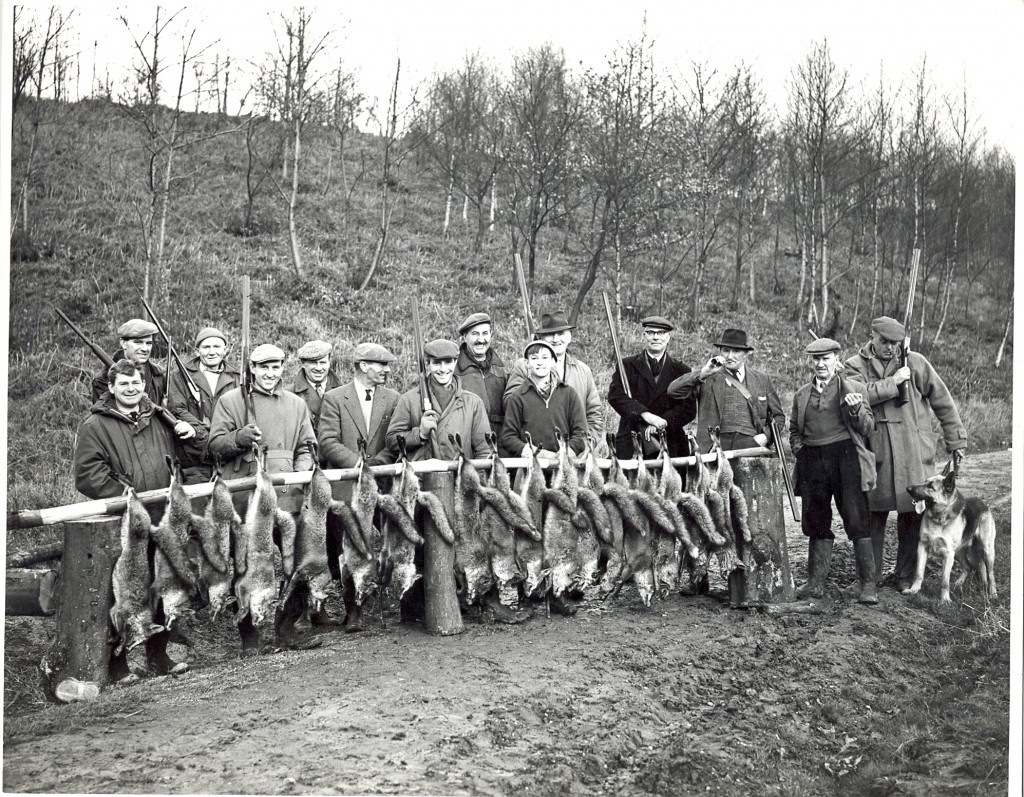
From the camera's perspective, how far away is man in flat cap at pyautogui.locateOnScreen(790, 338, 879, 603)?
20.2 feet

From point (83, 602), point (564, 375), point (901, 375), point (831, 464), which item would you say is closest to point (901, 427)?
point (901, 375)

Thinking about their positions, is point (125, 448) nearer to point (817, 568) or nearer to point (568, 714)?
point (568, 714)

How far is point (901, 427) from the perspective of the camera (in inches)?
251

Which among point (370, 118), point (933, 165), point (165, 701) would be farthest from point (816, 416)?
point (370, 118)

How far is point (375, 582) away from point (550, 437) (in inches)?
63.6

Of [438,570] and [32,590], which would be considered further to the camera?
[438,570]

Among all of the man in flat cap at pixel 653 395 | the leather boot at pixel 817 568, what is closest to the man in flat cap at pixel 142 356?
the man in flat cap at pixel 653 395

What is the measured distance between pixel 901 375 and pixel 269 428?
13.7ft

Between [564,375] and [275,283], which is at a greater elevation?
[275,283]

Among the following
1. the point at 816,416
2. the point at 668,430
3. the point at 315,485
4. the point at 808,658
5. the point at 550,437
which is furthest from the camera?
the point at 668,430

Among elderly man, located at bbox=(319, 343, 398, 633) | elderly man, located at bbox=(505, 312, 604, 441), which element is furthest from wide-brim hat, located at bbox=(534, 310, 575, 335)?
elderly man, located at bbox=(319, 343, 398, 633)

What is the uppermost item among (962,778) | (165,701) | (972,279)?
(972,279)

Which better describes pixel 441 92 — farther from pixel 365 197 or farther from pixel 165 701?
pixel 165 701

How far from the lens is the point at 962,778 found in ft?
14.1
